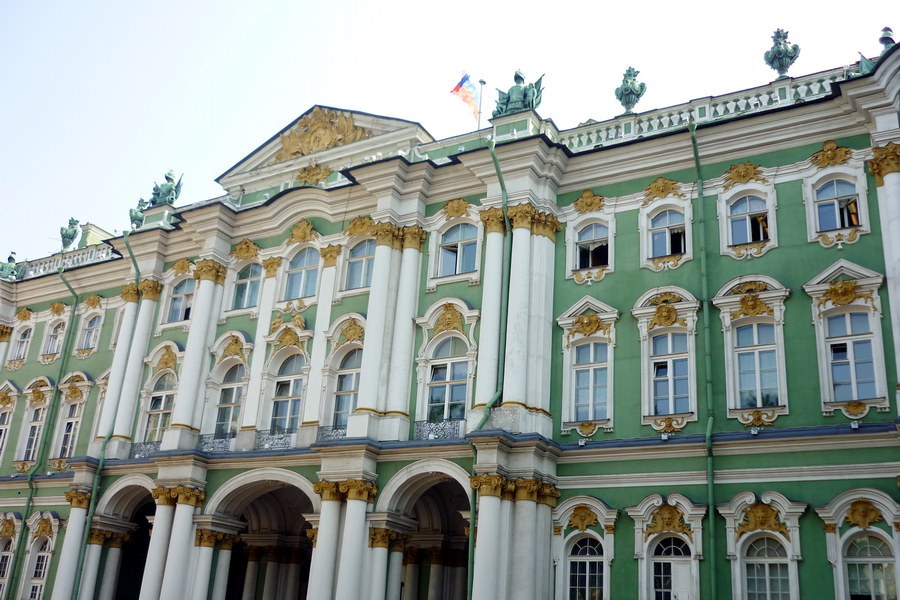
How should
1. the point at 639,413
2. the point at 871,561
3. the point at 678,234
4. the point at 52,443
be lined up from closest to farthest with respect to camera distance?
the point at 871,561 < the point at 639,413 < the point at 678,234 < the point at 52,443

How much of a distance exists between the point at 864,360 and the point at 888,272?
1.87 meters

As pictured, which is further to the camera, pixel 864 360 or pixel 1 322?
pixel 1 322

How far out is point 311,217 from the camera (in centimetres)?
2661

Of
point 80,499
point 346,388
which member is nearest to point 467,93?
point 346,388

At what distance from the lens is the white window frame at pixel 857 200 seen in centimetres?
1958

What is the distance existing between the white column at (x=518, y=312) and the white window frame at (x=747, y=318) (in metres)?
4.42

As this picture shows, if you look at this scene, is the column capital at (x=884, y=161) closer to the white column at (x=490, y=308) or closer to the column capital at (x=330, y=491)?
the white column at (x=490, y=308)

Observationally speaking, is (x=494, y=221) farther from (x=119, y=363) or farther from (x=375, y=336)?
(x=119, y=363)

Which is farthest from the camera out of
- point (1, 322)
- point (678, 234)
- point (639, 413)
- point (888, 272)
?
point (1, 322)

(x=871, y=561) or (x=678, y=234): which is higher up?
(x=678, y=234)

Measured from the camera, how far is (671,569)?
18.9 metres

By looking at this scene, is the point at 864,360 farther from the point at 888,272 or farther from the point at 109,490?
the point at 109,490

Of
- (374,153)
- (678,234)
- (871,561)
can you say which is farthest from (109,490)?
(871,561)

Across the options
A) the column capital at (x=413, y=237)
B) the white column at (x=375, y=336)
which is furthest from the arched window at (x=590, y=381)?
the column capital at (x=413, y=237)
